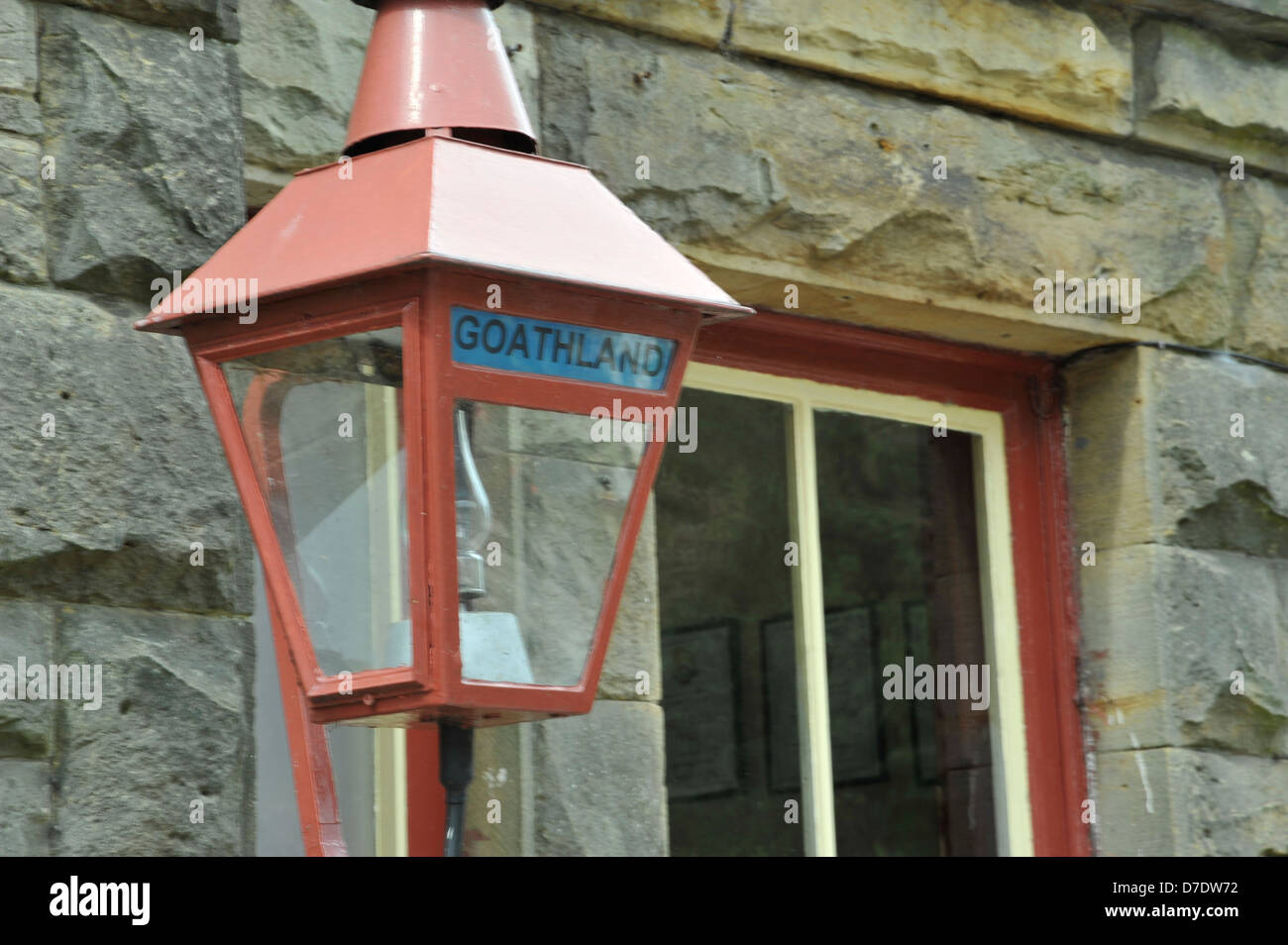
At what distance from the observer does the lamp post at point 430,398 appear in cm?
177

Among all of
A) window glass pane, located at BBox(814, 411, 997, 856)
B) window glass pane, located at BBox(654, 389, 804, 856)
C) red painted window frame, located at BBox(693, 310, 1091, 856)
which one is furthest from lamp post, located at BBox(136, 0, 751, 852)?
window glass pane, located at BBox(654, 389, 804, 856)

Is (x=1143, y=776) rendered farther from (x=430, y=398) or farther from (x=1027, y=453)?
(x=430, y=398)

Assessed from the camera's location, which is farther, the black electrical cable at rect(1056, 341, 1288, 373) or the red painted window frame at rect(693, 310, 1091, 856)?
the black electrical cable at rect(1056, 341, 1288, 373)

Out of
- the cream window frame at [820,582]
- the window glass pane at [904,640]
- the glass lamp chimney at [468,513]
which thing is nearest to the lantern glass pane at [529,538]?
the glass lamp chimney at [468,513]

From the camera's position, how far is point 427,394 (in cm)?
177

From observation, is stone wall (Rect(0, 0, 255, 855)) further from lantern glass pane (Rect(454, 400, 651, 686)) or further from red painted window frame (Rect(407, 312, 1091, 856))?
red painted window frame (Rect(407, 312, 1091, 856))

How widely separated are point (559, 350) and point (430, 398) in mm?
148

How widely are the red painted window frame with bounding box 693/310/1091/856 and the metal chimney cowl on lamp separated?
1250mm

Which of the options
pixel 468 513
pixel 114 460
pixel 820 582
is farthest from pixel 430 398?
pixel 820 582

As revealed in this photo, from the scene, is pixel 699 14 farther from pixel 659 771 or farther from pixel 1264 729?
pixel 1264 729

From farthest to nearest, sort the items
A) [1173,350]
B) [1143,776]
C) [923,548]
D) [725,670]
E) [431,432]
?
[725,670] < [923,548] < [1173,350] < [1143,776] < [431,432]

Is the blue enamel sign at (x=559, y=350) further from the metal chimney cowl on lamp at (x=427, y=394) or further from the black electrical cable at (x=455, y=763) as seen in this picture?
the black electrical cable at (x=455, y=763)

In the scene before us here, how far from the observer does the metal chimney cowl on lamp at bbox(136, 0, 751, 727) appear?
5.82 ft

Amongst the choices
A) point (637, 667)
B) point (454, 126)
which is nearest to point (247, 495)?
point (454, 126)
